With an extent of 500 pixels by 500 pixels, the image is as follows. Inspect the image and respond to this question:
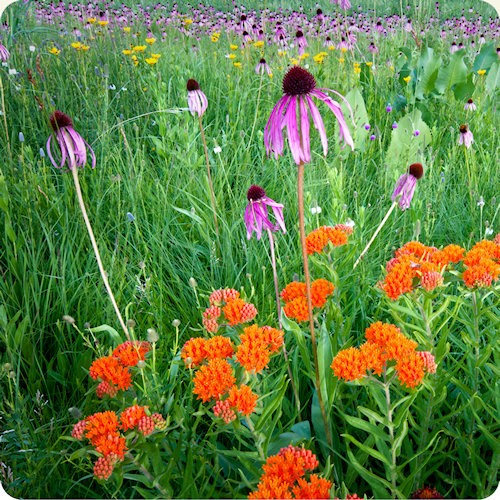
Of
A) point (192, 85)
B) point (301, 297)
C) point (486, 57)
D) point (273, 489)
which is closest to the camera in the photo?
point (273, 489)

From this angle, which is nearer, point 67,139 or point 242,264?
point 67,139

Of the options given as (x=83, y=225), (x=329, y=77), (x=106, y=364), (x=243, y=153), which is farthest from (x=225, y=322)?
(x=329, y=77)

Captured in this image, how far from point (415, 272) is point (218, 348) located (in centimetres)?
25

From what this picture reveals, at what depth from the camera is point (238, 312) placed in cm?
68

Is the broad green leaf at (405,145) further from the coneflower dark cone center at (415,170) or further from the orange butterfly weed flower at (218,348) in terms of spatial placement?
the orange butterfly weed flower at (218,348)

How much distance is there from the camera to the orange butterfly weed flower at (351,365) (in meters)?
0.58

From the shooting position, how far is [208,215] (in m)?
1.26

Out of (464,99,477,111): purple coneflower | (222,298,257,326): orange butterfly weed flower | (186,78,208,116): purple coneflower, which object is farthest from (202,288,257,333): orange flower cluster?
(464,99,477,111): purple coneflower

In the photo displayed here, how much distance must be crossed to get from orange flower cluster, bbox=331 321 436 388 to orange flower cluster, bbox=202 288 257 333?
0.43ft

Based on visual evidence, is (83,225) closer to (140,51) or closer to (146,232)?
Result: (146,232)

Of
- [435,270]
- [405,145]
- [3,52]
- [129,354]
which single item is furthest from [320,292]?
[3,52]

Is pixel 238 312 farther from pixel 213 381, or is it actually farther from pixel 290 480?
pixel 290 480

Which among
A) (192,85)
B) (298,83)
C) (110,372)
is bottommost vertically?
(110,372)

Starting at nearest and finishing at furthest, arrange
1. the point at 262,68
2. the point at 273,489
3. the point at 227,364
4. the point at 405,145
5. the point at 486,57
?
the point at 273,489 → the point at 227,364 → the point at 405,145 → the point at 262,68 → the point at 486,57
